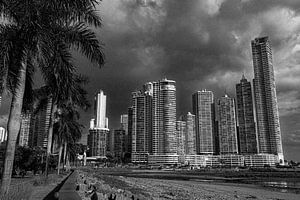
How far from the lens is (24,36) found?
1138cm

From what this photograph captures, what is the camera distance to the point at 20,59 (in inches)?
467

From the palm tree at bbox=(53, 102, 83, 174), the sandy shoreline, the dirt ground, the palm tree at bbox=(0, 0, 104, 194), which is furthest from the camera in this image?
the palm tree at bbox=(53, 102, 83, 174)

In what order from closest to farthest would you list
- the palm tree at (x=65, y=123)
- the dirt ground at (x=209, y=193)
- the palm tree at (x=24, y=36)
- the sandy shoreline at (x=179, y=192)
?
the palm tree at (x=24, y=36) < the sandy shoreline at (x=179, y=192) < the dirt ground at (x=209, y=193) < the palm tree at (x=65, y=123)

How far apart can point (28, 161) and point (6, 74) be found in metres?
34.6

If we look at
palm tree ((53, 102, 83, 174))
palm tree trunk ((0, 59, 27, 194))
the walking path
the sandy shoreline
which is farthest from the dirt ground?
palm tree trunk ((0, 59, 27, 194))

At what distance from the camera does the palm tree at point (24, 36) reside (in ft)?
35.0

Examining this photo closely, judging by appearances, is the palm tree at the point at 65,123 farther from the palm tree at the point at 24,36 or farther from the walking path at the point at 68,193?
the palm tree at the point at 24,36

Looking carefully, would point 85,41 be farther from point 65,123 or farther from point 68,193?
point 65,123

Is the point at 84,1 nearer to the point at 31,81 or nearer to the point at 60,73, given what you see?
the point at 60,73

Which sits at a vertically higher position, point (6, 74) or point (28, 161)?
point (6, 74)

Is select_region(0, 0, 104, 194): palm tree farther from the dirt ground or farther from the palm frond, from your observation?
the dirt ground

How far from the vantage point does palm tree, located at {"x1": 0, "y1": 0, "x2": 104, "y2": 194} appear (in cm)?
1067

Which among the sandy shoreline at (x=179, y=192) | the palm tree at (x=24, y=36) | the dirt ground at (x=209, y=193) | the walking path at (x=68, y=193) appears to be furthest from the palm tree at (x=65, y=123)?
the palm tree at (x=24, y=36)

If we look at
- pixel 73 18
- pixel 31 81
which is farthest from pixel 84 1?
pixel 31 81
